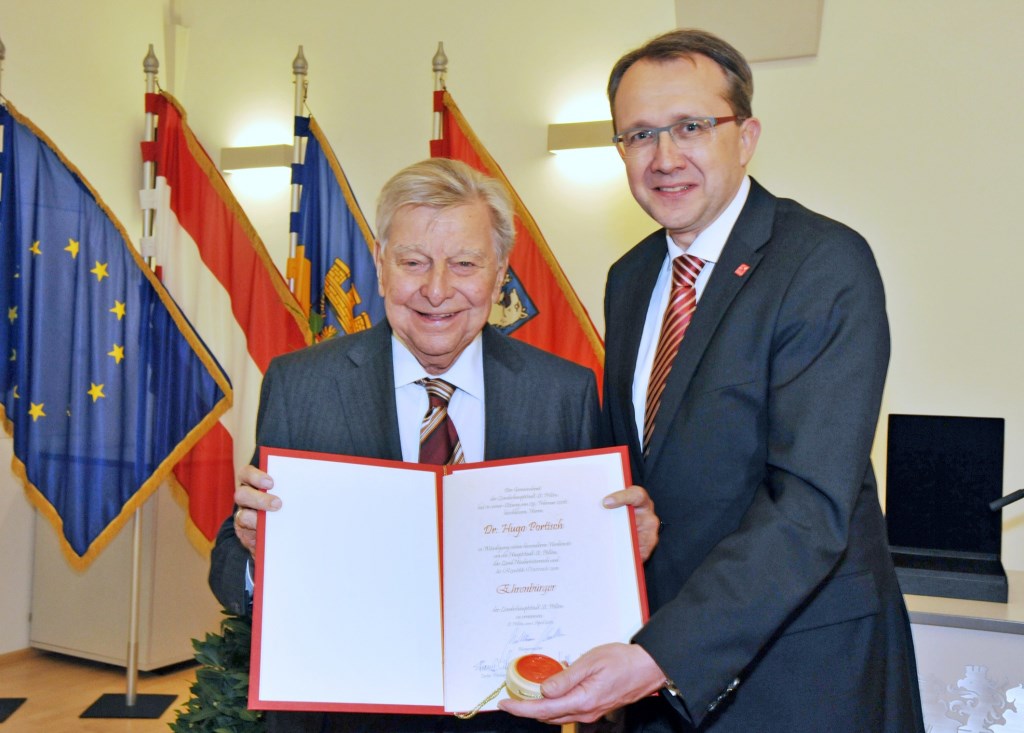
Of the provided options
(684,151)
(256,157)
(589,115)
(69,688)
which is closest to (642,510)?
(684,151)

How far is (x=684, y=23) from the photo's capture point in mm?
3904

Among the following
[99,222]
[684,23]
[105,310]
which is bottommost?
A: [105,310]

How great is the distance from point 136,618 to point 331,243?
2236 mm

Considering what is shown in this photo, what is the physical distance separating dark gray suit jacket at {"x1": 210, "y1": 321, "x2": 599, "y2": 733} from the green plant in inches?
37.6

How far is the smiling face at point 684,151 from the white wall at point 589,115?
2.20 meters

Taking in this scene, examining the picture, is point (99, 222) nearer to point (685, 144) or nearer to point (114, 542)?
point (114, 542)

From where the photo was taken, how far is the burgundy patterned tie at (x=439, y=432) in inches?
71.6

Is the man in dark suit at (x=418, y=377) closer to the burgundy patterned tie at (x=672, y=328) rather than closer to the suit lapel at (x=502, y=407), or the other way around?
the suit lapel at (x=502, y=407)

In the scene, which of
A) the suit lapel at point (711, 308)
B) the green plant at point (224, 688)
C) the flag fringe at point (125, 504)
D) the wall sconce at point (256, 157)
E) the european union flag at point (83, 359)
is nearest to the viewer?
the suit lapel at point (711, 308)

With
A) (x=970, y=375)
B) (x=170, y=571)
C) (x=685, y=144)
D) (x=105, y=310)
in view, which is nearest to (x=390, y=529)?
(x=685, y=144)

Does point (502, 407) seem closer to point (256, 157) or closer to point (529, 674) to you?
point (529, 674)

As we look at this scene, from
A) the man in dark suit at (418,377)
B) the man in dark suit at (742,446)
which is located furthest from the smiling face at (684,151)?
the man in dark suit at (418,377)

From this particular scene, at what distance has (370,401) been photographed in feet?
6.00

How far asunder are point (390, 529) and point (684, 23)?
298 cm
